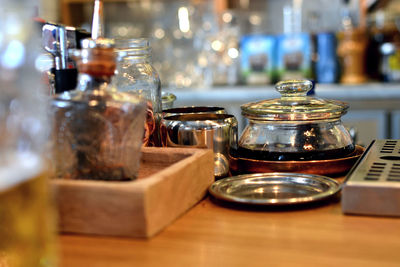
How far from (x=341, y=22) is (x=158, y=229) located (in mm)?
2989

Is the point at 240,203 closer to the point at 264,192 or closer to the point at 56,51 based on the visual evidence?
the point at 264,192

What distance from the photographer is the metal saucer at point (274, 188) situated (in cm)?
74

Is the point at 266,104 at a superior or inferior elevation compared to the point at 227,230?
superior

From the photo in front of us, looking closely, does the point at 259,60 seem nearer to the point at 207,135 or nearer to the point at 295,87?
the point at 295,87

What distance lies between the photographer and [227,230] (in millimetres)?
665

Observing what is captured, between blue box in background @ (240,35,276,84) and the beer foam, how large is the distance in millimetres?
2814

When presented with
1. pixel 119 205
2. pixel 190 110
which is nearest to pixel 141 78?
pixel 190 110

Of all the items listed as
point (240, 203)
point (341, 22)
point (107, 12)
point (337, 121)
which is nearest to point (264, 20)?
point (341, 22)

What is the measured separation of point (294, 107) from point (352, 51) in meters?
2.30

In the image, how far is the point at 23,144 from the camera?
1.56 feet

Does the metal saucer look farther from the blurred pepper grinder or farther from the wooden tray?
the blurred pepper grinder

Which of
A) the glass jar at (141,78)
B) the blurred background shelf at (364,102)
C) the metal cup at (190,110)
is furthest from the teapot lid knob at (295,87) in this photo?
the blurred background shelf at (364,102)

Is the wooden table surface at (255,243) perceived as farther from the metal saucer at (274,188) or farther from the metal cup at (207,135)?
the metal cup at (207,135)

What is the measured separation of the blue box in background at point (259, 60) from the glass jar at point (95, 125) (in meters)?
2.57
